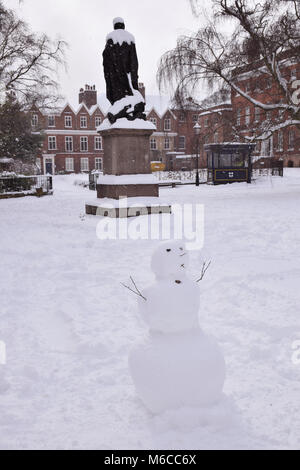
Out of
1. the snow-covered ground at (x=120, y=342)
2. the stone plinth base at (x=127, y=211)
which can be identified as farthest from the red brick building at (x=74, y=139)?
the snow-covered ground at (x=120, y=342)

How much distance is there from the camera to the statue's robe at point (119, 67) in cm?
1107

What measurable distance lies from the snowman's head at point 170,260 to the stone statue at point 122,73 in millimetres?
9067

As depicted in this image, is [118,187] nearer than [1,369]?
No

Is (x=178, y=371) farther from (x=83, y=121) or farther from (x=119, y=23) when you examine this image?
(x=83, y=121)

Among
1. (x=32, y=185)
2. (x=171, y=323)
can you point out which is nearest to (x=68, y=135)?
(x=32, y=185)

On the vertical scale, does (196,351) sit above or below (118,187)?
below

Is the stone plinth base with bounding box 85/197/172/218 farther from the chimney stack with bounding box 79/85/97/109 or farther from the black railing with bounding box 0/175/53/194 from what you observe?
the chimney stack with bounding box 79/85/97/109

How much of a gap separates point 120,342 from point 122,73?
360 inches

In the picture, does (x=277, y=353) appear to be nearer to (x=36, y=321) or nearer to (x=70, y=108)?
(x=36, y=321)

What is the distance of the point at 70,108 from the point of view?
1908 inches

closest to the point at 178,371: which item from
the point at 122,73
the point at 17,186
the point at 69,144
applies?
the point at 122,73

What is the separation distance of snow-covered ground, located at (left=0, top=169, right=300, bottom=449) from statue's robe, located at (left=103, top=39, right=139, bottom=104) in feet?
17.1
